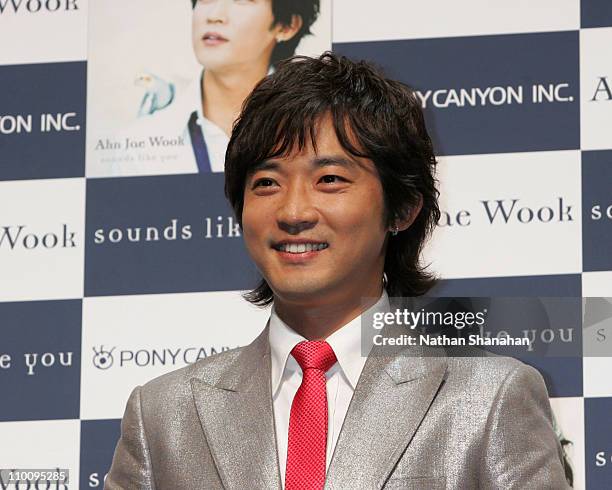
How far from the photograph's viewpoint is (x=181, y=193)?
2.86m

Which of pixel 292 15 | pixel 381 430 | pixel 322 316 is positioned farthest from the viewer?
pixel 292 15

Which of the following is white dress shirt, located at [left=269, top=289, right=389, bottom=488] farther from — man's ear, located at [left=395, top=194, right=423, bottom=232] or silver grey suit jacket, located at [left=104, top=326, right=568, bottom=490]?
Result: man's ear, located at [left=395, top=194, right=423, bottom=232]

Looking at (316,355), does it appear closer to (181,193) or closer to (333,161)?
(333,161)

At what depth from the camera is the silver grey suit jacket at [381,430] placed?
68.8 inches

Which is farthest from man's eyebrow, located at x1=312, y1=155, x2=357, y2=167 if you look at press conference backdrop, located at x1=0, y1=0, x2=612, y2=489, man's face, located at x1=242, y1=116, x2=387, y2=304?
press conference backdrop, located at x1=0, y1=0, x2=612, y2=489

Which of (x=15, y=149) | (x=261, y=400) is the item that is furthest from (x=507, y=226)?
(x=15, y=149)

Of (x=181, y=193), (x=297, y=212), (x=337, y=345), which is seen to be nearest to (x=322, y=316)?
(x=337, y=345)

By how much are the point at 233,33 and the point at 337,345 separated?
121 cm

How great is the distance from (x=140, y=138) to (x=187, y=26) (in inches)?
11.3

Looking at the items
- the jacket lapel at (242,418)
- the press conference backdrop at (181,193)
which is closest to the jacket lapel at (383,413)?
the jacket lapel at (242,418)

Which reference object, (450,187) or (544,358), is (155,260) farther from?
(544,358)

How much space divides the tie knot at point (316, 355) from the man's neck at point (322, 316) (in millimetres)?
29

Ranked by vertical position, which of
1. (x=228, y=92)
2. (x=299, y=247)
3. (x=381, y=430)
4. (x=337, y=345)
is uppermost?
(x=228, y=92)

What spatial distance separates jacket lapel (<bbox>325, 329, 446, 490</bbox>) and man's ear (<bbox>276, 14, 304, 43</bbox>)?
115cm
